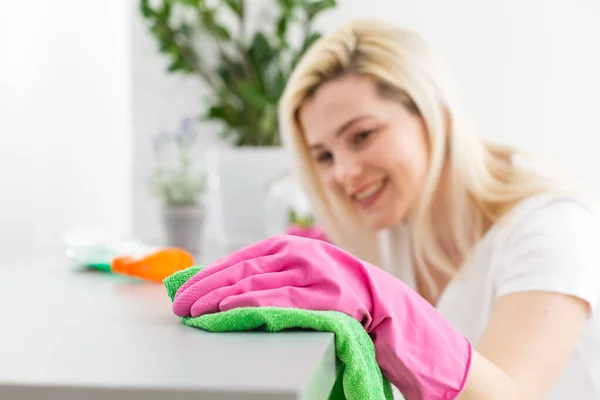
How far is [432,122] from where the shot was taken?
1225 millimetres

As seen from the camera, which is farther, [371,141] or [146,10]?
[146,10]

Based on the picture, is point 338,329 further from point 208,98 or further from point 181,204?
point 208,98

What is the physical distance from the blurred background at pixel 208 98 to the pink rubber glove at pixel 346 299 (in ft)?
3.58

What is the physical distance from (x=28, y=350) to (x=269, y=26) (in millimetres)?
1724

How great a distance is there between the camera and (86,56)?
2.04 meters

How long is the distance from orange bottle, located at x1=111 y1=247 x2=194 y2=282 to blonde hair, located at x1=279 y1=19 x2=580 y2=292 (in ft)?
1.36

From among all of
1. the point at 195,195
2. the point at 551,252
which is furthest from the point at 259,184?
the point at 551,252

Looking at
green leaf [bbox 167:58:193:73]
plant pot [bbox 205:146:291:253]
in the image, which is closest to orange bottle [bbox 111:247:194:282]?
plant pot [bbox 205:146:291:253]

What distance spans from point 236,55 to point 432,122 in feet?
2.99

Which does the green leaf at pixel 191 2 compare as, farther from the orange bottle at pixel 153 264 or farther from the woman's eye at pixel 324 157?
the orange bottle at pixel 153 264

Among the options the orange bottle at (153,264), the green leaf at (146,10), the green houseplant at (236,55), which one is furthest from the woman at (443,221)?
the green leaf at (146,10)

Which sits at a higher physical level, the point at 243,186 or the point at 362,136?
the point at 362,136

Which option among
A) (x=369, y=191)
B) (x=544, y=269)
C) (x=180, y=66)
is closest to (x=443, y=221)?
(x=369, y=191)

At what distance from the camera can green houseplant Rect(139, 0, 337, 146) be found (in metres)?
1.91
